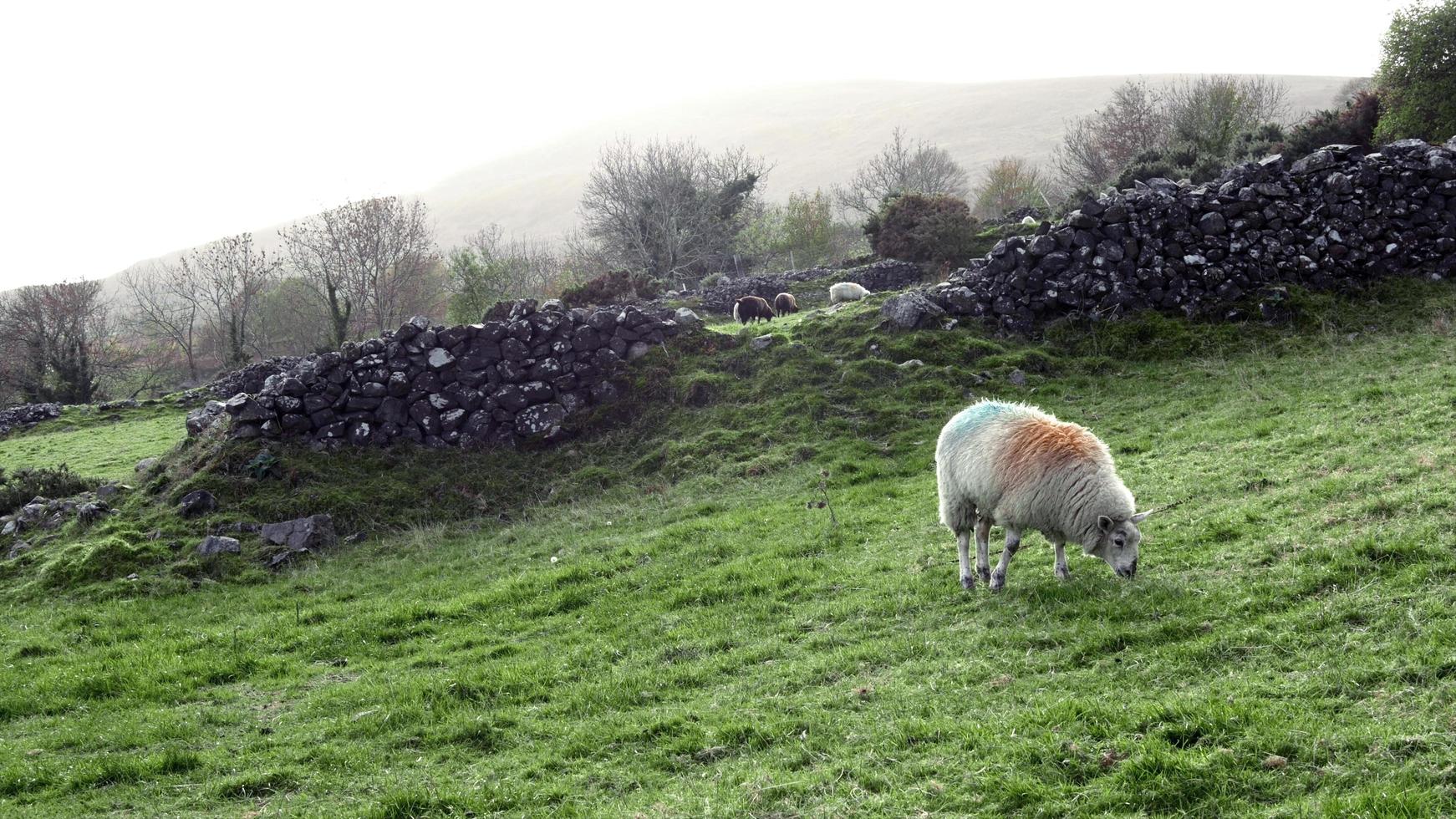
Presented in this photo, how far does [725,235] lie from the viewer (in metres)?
49.9

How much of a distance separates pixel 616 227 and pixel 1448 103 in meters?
35.4

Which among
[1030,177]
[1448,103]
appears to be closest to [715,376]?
[1448,103]

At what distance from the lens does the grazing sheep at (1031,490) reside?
920cm

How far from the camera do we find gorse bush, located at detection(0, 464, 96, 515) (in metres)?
19.4

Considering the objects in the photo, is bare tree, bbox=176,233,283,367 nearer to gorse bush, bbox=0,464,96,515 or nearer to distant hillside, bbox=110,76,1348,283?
gorse bush, bbox=0,464,96,515

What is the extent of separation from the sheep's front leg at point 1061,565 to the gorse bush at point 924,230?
26.0 metres

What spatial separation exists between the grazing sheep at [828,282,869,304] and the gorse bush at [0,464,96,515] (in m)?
21.7

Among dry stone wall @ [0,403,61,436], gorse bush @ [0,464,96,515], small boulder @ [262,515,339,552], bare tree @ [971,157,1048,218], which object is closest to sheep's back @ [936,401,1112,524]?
small boulder @ [262,515,339,552]

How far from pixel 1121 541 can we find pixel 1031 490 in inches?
39.4

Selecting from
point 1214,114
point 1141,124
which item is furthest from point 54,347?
point 1214,114

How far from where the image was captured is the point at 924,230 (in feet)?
115

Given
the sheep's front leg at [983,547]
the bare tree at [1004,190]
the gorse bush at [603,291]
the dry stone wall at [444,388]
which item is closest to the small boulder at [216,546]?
the dry stone wall at [444,388]

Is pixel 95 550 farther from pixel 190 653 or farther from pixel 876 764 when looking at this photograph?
pixel 876 764

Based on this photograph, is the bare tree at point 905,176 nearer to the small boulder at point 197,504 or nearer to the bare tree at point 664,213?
the bare tree at point 664,213
